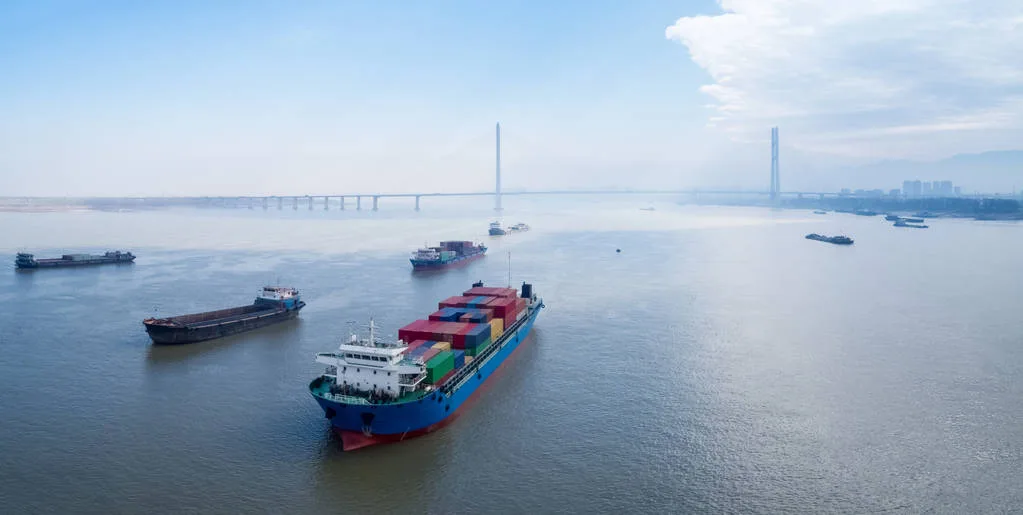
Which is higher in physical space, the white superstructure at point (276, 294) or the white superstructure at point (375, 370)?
the white superstructure at point (276, 294)

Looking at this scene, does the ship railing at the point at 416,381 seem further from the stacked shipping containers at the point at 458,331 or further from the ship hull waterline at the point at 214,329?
the ship hull waterline at the point at 214,329

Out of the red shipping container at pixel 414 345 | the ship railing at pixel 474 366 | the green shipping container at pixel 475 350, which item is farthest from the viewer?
the green shipping container at pixel 475 350

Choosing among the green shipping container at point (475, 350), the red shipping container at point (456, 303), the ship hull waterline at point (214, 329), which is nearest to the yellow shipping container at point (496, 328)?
the green shipping container at point (475, 350)

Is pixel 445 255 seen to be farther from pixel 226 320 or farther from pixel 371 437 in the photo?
pixel 371 437

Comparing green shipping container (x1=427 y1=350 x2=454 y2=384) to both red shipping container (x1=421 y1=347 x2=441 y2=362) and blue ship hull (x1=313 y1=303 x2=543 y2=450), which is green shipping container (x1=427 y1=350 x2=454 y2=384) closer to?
red shipping container (x1=421 y1=347 x2=441 y2=362)

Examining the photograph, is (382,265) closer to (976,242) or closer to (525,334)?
(525,334)

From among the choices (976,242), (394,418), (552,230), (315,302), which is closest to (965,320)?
(394,418)
